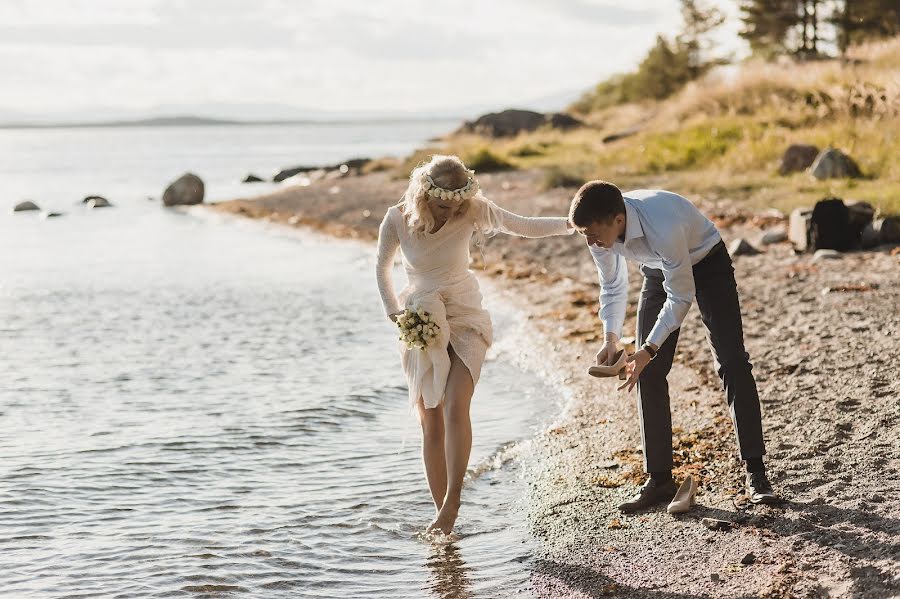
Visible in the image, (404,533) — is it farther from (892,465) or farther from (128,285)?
(128,285)

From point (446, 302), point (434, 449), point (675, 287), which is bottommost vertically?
point (434, 449)

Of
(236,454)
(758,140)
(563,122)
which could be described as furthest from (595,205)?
(563,122)

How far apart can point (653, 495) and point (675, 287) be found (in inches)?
56.8

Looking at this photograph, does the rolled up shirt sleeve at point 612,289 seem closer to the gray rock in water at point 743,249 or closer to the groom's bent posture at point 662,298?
the groom's bent posture at point 662,298

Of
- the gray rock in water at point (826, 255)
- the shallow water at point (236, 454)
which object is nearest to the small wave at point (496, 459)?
the shallow water at point (236, 454)

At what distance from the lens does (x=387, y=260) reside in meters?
6.28

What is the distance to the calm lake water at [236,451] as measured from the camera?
633 centimetres

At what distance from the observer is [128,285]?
19.3 meters

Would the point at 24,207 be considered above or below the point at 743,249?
above

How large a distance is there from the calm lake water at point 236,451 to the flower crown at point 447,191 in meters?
1.97

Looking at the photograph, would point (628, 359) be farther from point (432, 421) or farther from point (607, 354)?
point (432, 421)

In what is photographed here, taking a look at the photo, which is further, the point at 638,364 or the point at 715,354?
the point at 715,354

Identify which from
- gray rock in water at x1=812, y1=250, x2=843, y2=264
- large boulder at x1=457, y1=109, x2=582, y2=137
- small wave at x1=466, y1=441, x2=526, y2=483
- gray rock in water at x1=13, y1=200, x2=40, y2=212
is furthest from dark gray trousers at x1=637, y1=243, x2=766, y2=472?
large boulder at x1=457, y1=109, x2=582, y2=137

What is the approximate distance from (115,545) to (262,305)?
9758 millimetres
